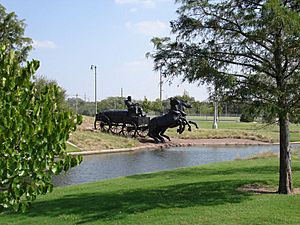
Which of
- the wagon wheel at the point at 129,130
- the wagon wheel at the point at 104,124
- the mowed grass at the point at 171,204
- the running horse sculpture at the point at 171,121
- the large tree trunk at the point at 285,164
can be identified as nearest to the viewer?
the mowed grass at the point at 171,204

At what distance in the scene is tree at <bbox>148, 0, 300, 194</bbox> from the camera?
8.98 meters

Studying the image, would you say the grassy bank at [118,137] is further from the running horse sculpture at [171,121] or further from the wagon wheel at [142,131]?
the wagon wheel at [142,131]

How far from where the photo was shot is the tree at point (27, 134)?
4008 mm

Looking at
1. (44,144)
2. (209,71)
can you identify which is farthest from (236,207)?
(44,144)

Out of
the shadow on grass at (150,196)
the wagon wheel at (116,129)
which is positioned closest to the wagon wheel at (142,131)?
the wagon wheel at (116,129)

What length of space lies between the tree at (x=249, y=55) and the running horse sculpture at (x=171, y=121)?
22607 millimetres

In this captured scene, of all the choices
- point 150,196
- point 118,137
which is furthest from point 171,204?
point 118,137

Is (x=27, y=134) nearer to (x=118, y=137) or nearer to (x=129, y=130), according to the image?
(x=118, y=137)

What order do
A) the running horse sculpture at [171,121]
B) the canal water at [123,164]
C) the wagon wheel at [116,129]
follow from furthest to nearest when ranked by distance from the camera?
1. the wagon wheel at [116,129]
2. the running horse sculpture at [171,121]
3. the canal water at [123,164]

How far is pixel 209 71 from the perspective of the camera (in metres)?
9.40

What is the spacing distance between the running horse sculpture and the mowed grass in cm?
1960

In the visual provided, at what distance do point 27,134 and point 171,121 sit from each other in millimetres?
30131

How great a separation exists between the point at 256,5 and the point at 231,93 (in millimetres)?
2122

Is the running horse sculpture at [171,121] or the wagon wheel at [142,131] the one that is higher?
the running horse sculpture at [171,121]
